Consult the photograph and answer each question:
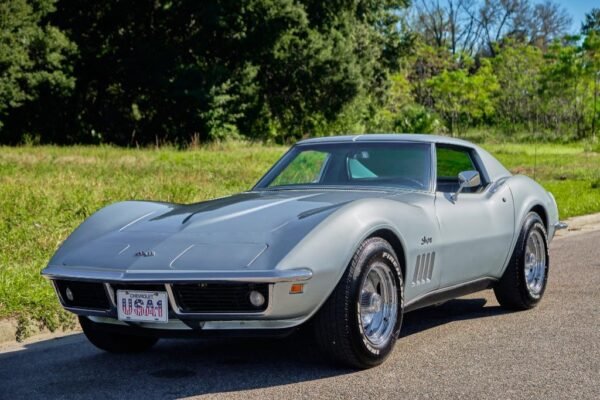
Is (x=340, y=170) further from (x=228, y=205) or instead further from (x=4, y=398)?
(x=4, y=398)

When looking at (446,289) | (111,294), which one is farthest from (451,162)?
(111,294)

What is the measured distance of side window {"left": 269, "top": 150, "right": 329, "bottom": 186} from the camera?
261 inches

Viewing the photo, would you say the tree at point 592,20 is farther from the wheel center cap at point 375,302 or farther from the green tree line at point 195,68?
the wheel center cap at point 375,302

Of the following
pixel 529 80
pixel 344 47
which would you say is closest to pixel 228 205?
pixel 344 47

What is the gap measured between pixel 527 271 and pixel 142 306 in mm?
3497

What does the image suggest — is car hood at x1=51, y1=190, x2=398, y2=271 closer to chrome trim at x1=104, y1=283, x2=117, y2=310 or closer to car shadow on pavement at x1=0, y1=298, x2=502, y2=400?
chrome trim at x1=104, y1=283, x2=117, y2=310

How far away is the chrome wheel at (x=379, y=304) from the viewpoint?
17.2ft

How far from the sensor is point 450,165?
7.14m

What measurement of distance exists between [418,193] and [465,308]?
159 cm

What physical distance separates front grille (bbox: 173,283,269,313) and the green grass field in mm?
2163

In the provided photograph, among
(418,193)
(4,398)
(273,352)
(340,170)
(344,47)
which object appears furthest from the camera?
(344,47)

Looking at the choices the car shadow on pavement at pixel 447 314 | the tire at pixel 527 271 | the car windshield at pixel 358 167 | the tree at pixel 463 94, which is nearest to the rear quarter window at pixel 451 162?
the car windshield at pixel 358 167

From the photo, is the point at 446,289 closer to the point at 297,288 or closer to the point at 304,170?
the point at 304,170

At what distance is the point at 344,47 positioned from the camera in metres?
35.8
